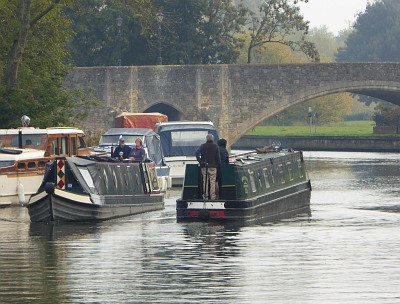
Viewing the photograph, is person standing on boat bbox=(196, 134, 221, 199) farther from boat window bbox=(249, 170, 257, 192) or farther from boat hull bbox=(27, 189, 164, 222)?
boat hull bbox=(27, 189, 164, 222)

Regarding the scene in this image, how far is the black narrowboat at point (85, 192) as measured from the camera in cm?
2831

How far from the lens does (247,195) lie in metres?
28.9

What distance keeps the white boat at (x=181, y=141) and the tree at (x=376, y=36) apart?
86890 mm

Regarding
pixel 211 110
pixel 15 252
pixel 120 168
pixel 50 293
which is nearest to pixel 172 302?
pixel 50 293

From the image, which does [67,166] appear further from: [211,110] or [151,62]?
[151,62]

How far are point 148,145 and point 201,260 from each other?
798 inches

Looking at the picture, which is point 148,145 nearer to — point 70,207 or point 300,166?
point 300,166

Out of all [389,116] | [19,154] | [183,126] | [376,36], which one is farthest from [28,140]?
[376,36]

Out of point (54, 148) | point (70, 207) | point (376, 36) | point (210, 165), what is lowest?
point (70, 207)

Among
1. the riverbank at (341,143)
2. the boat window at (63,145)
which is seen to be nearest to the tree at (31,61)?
the boat window at (63,145)

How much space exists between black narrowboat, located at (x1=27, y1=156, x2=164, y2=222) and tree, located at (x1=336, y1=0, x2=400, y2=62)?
333ft

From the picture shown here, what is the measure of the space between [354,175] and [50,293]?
33855 millimetres

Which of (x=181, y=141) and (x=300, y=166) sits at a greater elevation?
(x=181, y=141)

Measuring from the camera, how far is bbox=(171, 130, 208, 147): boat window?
45.4 m
